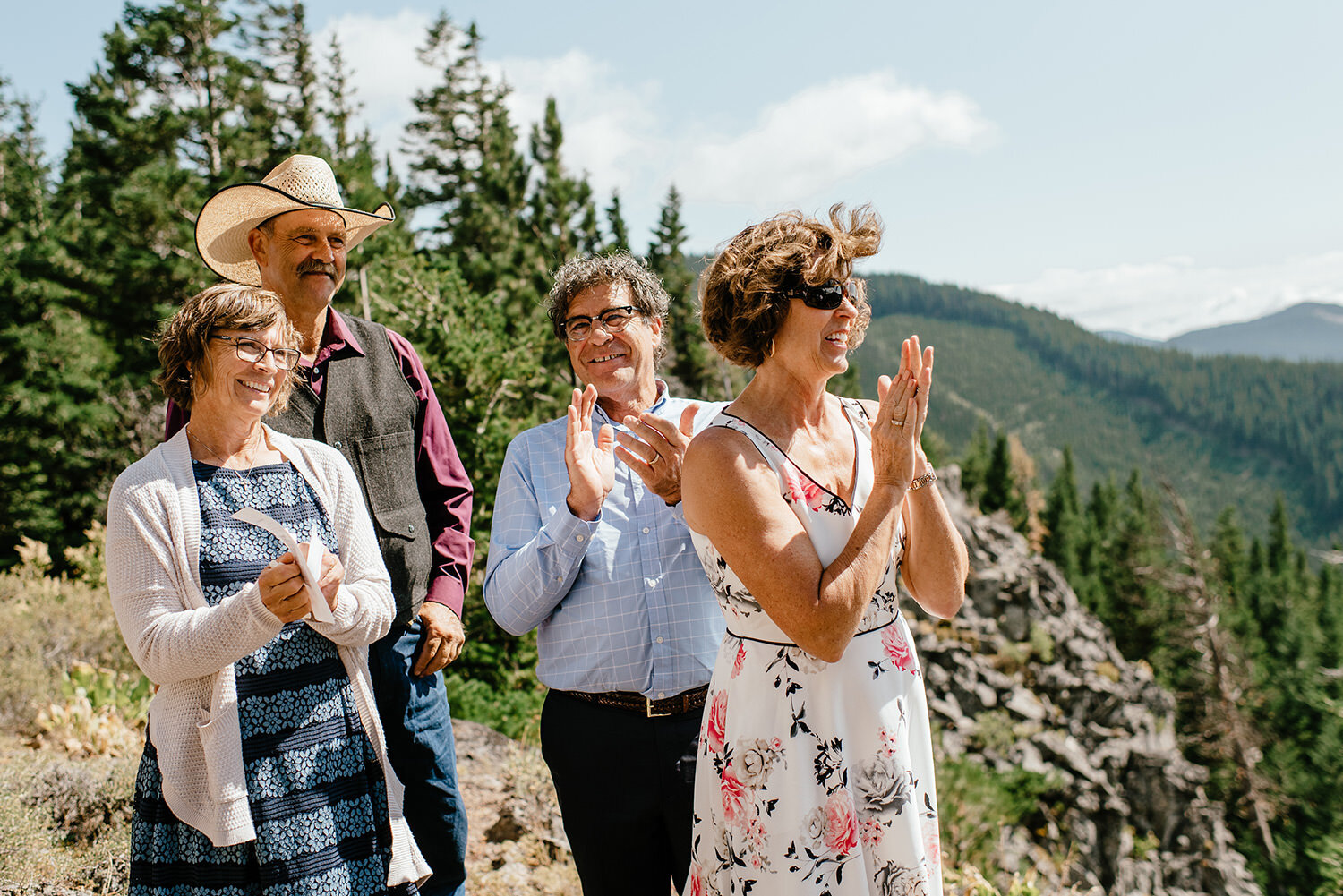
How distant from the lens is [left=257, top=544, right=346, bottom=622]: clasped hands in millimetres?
1946

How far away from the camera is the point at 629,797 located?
246cm

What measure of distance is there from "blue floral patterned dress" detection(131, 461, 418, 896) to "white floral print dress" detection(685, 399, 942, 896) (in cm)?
94

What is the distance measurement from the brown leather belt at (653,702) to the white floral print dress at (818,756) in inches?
15.8

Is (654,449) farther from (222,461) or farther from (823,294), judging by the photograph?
(222,461)

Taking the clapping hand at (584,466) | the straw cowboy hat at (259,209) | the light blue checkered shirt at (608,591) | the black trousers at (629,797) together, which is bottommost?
the black trousers at (629,797)

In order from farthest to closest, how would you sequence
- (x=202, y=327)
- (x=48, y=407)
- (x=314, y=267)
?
(x=48, y=407) < (x=314, y=267) < (x=202, y=327)

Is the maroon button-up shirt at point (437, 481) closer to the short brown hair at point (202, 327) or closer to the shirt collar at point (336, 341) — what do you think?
the shirt collar at point (336, 341)

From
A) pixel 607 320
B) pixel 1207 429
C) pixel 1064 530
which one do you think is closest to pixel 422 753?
pixel 607 320

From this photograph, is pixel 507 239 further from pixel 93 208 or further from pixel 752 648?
pixel 752 648

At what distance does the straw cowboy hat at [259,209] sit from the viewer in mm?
2893

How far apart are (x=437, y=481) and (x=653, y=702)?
1.14m

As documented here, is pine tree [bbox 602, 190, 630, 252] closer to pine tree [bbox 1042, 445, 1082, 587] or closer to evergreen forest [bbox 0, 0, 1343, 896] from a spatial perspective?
evergreen forest [bbox 0, 0, 1343, 896]

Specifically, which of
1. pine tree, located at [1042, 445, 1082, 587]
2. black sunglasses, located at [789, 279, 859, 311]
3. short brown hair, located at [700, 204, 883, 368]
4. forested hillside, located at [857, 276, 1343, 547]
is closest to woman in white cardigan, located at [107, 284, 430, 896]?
short brown hair, located at [700, 204, 883, 368]

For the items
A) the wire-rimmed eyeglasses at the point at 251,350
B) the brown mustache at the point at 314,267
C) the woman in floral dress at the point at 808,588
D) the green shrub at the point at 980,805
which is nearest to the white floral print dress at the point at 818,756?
the woman in floral dress at the point at 808,588
